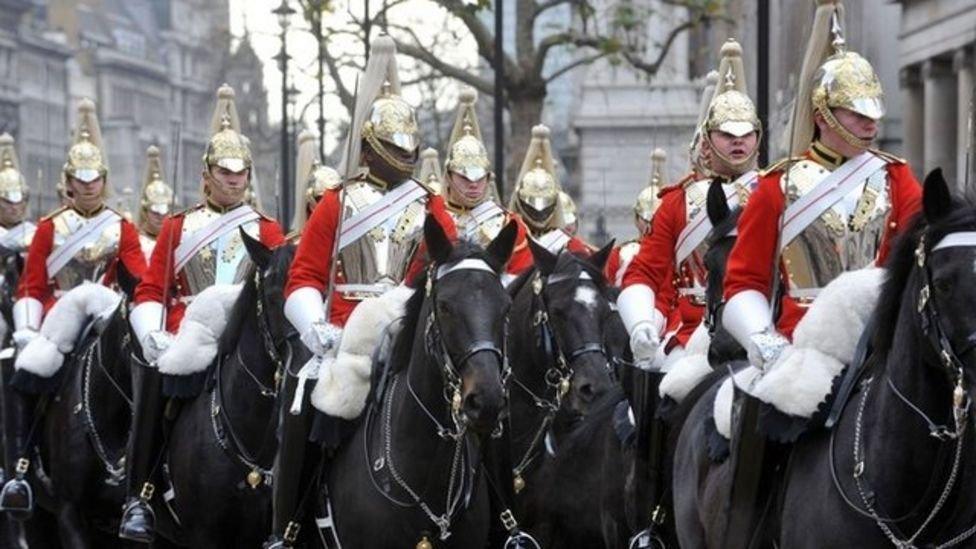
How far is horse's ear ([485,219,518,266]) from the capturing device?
11.8 meters

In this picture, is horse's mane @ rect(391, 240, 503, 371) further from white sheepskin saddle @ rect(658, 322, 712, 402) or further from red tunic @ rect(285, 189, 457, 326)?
white sheepskin saddle @ rect(658, 322, 712, 402)

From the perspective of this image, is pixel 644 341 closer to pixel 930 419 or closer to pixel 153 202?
pixel 930 419

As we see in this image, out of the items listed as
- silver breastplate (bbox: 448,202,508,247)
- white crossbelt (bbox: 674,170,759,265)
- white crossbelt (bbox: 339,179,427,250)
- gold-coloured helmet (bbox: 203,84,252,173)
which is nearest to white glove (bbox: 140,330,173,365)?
gold-coloured helmet (bbox: 203,84,252,173)

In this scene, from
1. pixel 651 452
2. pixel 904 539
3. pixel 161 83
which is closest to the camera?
pixel 904 539

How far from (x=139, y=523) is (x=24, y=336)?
→ 3.86 metres

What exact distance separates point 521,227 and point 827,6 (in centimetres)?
537

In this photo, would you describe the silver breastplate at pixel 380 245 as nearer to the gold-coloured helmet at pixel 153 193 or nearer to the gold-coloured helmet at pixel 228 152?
the gold-coloured helmet at pixel 228 152

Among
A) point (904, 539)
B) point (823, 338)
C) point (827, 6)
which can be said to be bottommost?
point (904, 539)

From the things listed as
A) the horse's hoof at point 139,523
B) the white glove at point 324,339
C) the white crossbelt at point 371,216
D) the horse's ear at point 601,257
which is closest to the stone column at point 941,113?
the horse's ear at point 601,257

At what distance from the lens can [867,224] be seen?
1096 centimetres

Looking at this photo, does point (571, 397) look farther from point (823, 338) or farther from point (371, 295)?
point (823, 338)

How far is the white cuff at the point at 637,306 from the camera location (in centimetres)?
1327

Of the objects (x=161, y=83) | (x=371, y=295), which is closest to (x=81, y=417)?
(x=371, y=295)

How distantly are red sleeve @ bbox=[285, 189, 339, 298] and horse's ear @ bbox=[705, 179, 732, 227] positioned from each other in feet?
6.40
